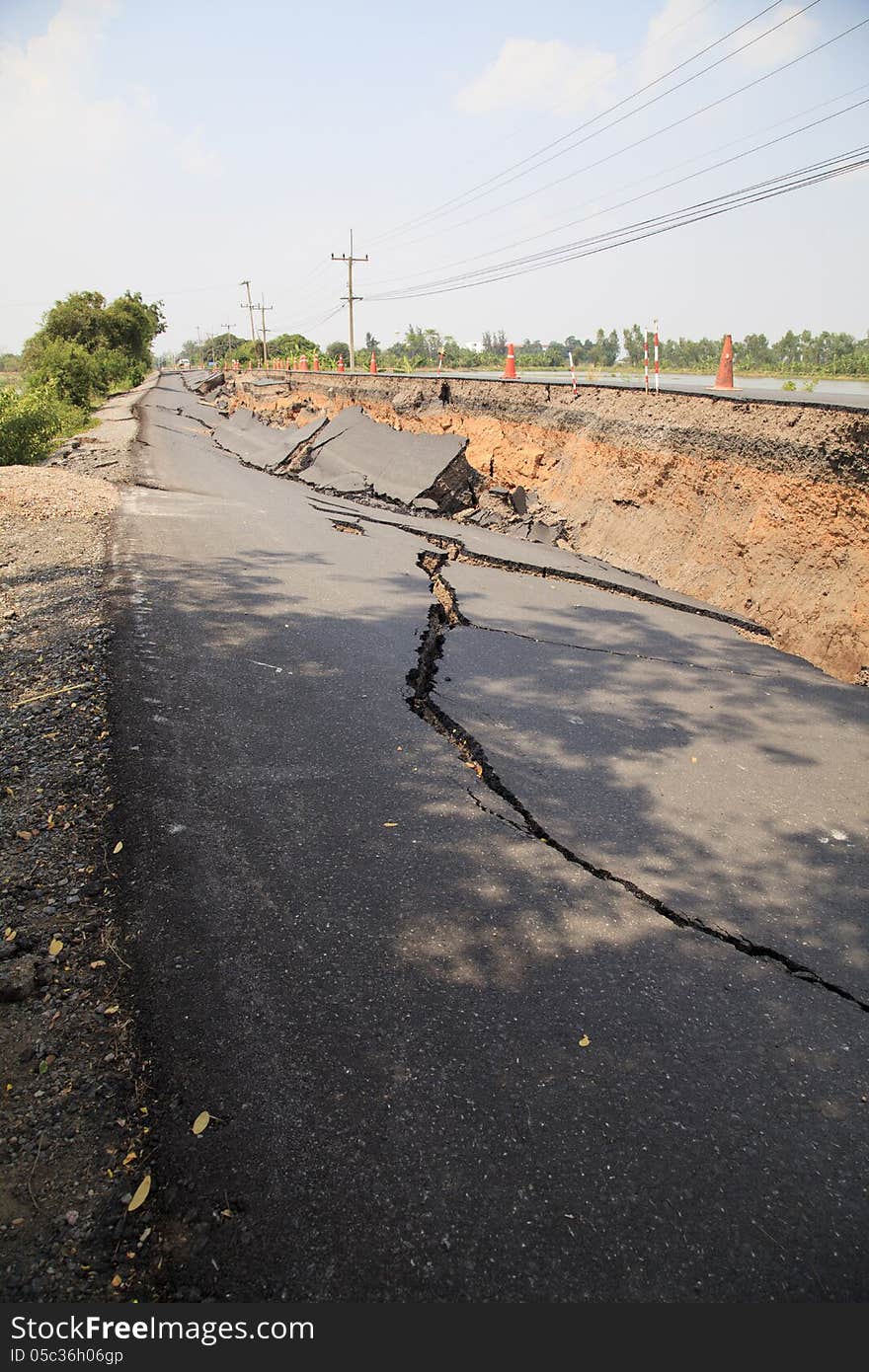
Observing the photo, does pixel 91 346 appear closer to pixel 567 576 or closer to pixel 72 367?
pixel 72 367

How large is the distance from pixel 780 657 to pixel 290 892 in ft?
15.7

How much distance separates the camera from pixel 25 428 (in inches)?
586

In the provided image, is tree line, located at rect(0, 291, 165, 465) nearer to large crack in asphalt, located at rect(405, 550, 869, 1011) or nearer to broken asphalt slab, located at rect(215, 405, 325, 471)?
broken asphalt slab, located at rect(215, 405, 325, 471)

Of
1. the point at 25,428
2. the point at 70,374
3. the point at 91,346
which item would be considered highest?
the point at 91,346

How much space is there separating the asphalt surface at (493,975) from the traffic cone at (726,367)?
6.57 metres

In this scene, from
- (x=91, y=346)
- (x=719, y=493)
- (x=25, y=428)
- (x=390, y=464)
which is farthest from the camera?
(x=91, y=346)

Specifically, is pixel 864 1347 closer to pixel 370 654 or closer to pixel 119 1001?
pixel 119 1001

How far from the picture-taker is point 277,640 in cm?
522

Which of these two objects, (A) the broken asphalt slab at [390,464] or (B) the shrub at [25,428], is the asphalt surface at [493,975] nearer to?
(A) the broken asphalt slab at [390,464]

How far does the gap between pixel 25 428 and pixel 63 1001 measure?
15.9 metres

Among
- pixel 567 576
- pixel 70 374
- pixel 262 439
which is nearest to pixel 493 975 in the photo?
pixel 567 576

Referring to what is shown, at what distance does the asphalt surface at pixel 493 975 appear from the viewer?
5.39 ft

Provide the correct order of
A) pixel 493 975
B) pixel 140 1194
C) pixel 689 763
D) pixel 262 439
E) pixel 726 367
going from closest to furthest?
pixel 140 1194 < pixel 493 975 < pixel 689 763 < pixel 726 367 < pixel 262 439

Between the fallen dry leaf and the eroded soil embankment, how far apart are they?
5.73m
